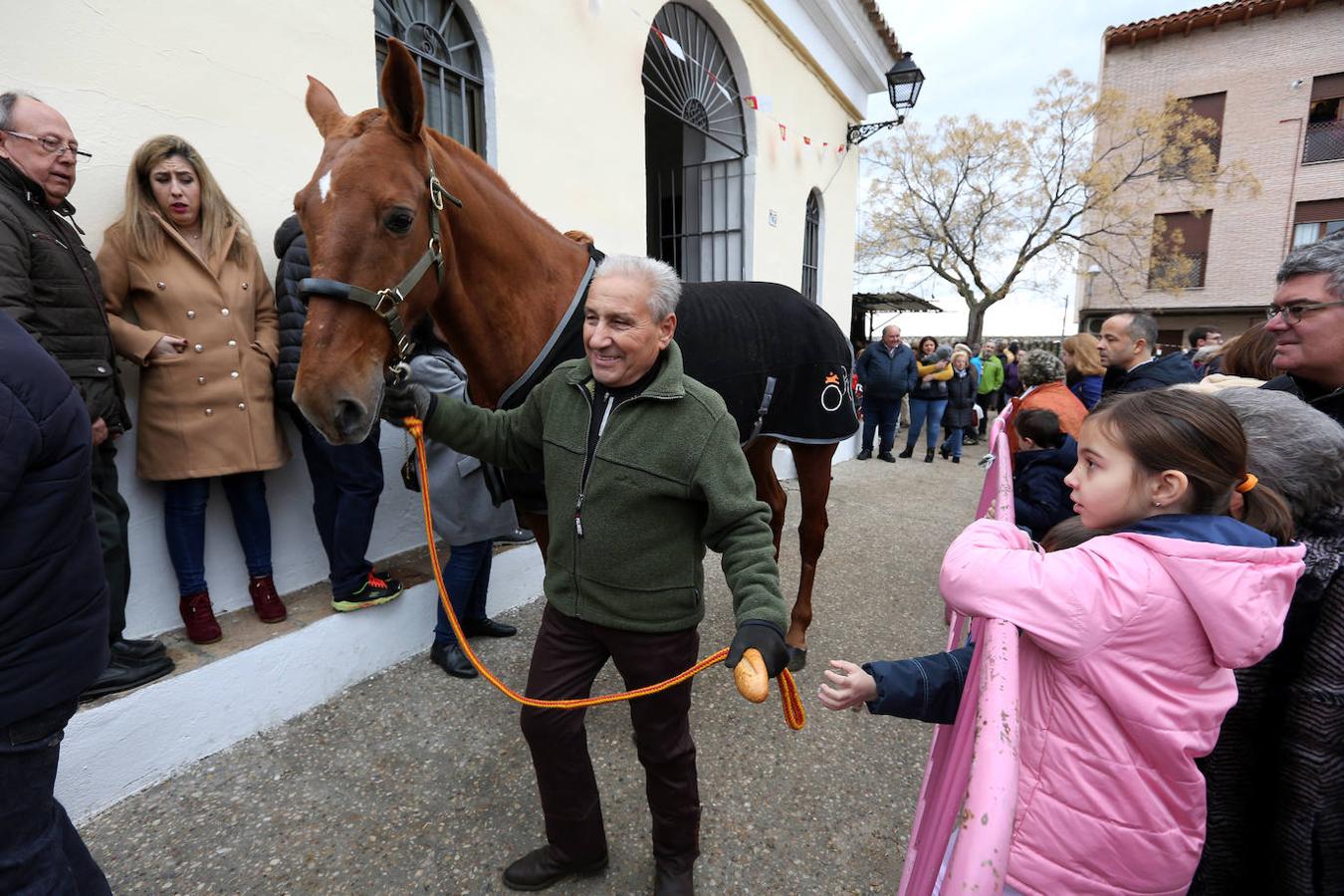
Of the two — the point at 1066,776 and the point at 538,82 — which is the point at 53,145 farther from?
the point at 1066,776

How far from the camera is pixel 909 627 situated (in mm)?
3406

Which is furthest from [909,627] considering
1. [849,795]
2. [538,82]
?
[538,82]

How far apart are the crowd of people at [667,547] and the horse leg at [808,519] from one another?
989 millimetres

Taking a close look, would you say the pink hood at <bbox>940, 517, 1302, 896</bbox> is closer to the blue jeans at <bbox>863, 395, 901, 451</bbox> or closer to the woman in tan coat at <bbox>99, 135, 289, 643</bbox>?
the woman in tan coat at <bbox>99, 135, 289, 643</bbox>

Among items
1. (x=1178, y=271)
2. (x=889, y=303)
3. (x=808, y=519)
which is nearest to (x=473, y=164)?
(x=808, y=519)

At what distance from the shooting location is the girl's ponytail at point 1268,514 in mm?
1102

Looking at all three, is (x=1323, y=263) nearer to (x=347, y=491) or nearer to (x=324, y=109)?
(x=324, y=109)

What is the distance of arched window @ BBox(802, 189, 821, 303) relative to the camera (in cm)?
795

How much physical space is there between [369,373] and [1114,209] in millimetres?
21972

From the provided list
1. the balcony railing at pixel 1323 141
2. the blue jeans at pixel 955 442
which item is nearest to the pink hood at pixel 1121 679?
the blue jeans at pixel 955 442

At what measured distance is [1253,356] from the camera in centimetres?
241

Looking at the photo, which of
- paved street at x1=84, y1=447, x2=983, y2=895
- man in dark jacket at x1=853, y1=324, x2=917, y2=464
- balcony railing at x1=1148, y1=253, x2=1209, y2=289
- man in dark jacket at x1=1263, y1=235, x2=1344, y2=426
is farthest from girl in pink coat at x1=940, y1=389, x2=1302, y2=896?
balcony railing at x1=1148, y1=253, x2=1209, y2=289

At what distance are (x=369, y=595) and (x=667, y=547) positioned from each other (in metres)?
1.89

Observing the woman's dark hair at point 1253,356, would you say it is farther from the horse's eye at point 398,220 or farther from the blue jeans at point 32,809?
the blue jeans at point 32,809
